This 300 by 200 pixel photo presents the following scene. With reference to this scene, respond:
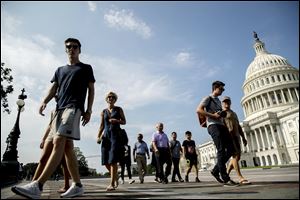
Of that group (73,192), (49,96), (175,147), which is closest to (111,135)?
(49,96)

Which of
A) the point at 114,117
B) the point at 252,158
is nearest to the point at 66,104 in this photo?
the point at 114,117

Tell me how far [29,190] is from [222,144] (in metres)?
3.57

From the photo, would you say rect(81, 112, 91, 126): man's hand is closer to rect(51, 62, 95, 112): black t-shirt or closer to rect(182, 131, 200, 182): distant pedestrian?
rect(51, 62, 95, 112): black t-shirt

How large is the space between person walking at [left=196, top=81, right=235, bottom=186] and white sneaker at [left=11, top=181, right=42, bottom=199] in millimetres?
3378

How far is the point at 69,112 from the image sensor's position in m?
3.61

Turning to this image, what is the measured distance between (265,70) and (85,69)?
95868 millimetres

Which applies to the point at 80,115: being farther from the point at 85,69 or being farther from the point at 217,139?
the point at 217,139

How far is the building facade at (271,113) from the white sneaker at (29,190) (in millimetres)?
71600

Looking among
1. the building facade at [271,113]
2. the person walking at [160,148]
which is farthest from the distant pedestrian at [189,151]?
the building facade at [271,113]

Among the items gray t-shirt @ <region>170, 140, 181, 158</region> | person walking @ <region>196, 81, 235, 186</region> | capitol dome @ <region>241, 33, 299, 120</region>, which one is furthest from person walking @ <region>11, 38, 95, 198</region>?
capitol dome @ <region>241, 33, 299, 120</region>

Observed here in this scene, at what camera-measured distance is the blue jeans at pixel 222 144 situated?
5137 mm

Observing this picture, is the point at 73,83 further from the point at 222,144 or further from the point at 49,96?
the point at 222,144

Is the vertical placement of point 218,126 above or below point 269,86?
A: below

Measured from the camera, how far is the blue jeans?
16.9ft
